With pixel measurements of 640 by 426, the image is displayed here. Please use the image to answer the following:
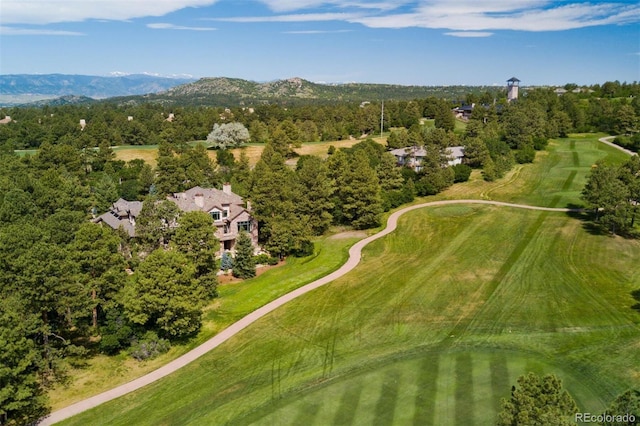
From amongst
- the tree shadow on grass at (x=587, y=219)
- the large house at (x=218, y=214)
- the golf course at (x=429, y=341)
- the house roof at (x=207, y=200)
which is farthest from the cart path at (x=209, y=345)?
the tree shadow on grass at (x=587, y=219)

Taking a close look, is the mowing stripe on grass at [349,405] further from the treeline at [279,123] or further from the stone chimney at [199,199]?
the treeline at [279,123]

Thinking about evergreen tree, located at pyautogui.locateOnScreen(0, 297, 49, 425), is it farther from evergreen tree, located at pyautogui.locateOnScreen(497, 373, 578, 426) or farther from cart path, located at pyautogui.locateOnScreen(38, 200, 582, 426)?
evergreen tree, located at pyautogui.locateOnScreen(497, 373, 578, 426)

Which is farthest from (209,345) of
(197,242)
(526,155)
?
(526,155)

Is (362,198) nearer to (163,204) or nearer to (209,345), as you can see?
(163,204)

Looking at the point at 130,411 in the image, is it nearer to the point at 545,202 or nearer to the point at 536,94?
the point at 545,202

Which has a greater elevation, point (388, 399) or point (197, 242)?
point (197, 242)
